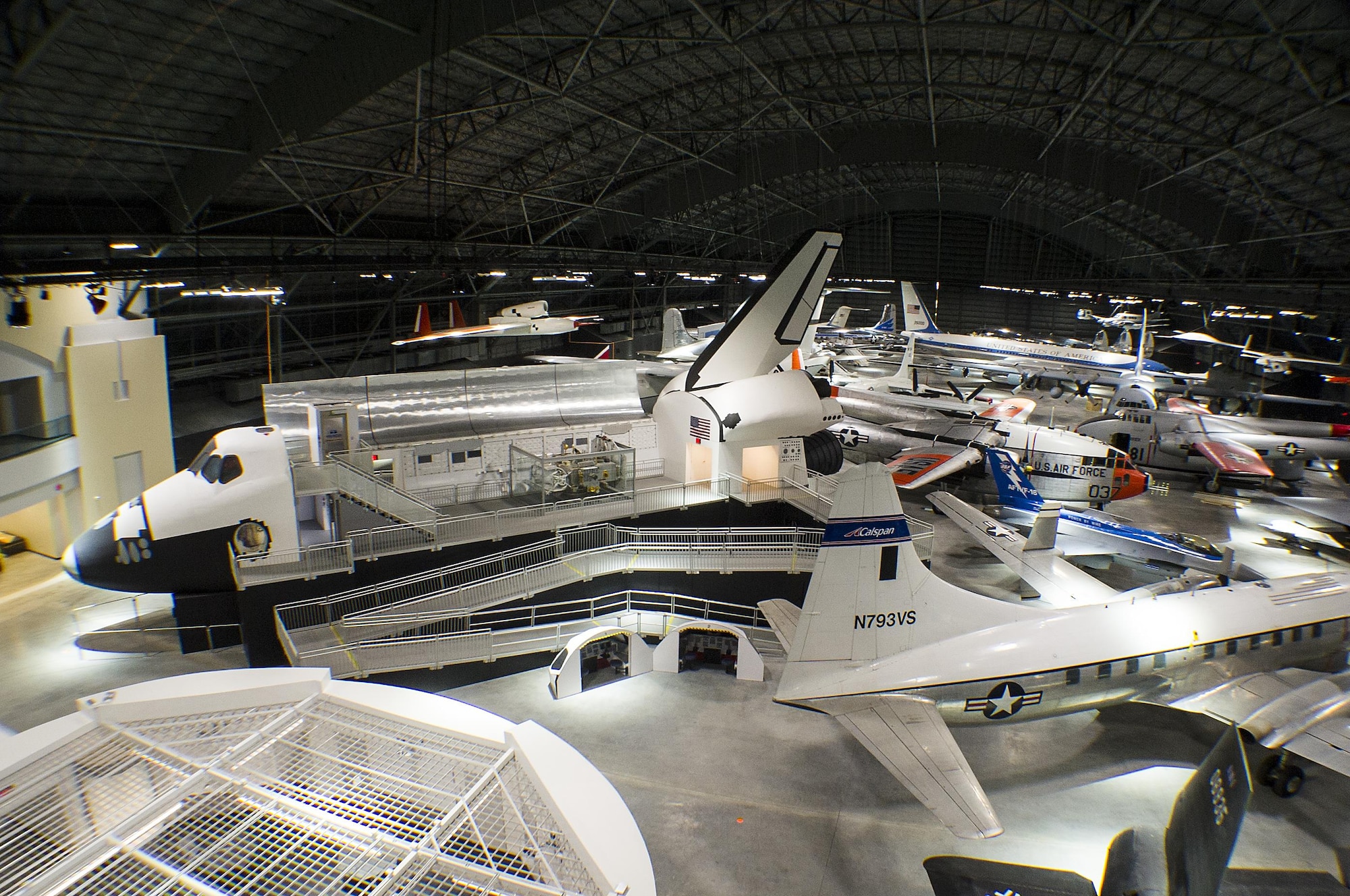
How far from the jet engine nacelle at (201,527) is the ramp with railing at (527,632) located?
267 cm

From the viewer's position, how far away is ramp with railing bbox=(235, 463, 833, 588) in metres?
16.2

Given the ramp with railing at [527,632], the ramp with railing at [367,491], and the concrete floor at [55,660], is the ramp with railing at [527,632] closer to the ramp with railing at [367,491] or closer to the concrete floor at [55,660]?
the ramp with railing at [367,491]

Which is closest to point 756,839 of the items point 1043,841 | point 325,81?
point 1043,841

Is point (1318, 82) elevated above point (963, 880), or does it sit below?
above

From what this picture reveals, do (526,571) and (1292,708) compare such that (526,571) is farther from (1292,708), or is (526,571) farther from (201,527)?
(1292,708)

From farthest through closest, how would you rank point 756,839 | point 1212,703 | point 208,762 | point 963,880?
point 1212,703, point 756,839, point 963,880, point 208,762

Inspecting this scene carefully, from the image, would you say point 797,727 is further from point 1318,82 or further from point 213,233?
point 1318,82

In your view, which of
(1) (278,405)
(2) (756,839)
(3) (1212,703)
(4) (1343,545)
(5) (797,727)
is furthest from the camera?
(4) (1343,545)

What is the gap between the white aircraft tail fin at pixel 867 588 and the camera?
39.0 feet

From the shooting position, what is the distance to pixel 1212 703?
13.7m

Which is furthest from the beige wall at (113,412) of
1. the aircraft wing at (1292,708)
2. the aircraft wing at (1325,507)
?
the aircraft wing at (1325,507)

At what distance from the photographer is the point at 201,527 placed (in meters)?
15.7

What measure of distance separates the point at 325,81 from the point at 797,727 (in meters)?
22.1

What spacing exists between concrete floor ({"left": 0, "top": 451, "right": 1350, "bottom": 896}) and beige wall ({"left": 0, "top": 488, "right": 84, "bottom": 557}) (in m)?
3.65
